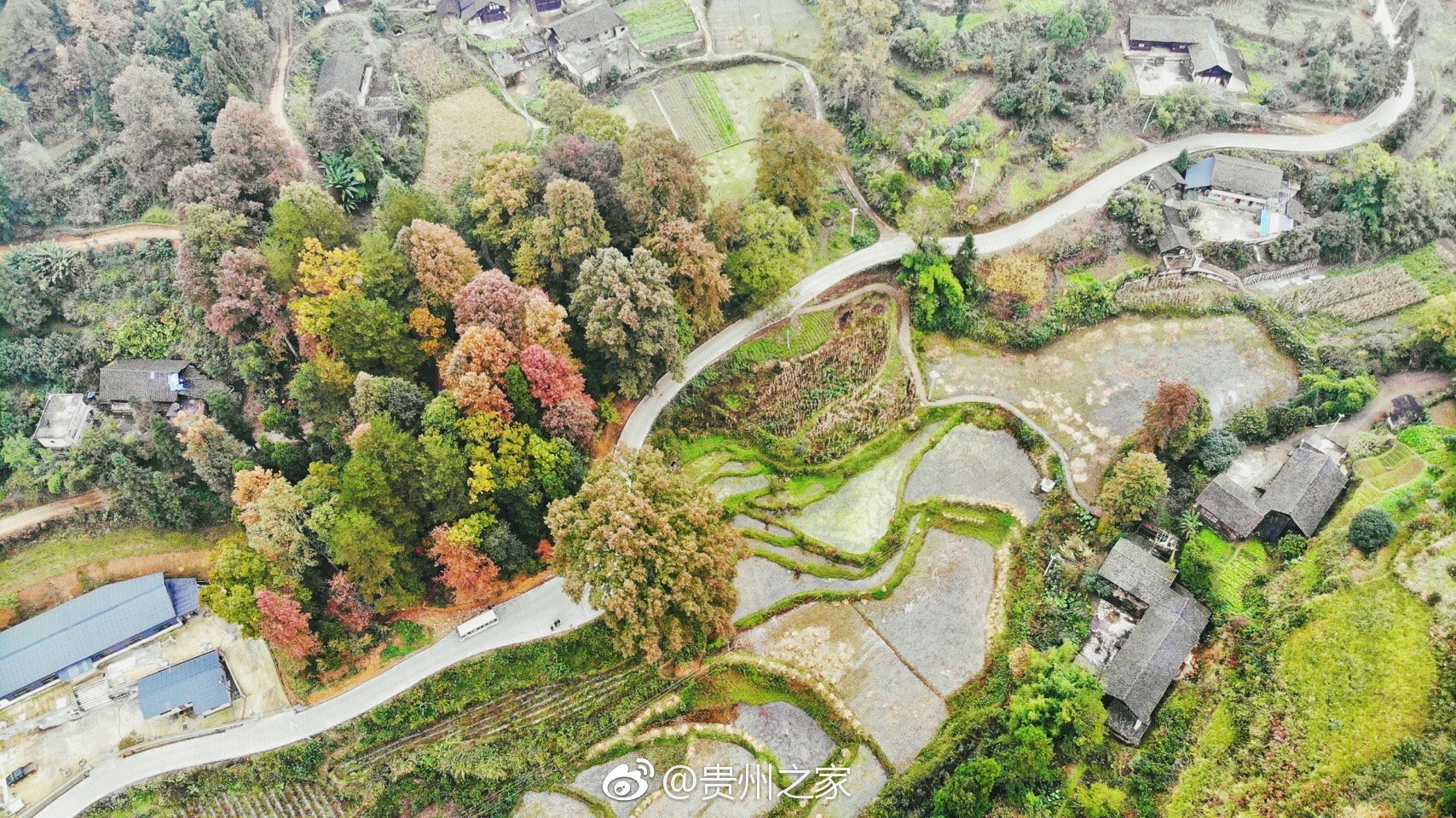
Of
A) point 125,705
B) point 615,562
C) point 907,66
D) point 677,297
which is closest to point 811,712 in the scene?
point 615,562

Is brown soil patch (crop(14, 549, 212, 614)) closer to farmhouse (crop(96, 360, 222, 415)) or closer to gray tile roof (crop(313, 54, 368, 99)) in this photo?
farmhouse (crop(96, 360, 222, 415))

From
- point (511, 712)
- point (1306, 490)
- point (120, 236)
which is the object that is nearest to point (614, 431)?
point (511, 712)

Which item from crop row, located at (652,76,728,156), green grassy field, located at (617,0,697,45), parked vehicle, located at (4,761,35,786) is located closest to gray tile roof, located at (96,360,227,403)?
parked vehicle, located at (4,761,35,786)

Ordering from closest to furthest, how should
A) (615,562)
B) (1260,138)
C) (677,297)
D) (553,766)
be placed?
(615,562) < (553,766) < (677,297) < (1260,138)

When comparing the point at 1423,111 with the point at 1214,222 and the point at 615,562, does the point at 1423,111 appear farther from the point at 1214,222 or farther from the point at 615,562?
the point at 615,562

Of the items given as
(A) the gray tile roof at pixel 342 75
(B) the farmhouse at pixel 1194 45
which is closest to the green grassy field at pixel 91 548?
(A) the gray tile roof at pixel 342 75

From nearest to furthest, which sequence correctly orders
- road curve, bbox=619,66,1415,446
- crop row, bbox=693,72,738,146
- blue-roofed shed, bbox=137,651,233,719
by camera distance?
blue-roofed shed, bbox=137,651,233,719 < road curve, bbox=619,66,1415,446 < crop row, bbox=693,72,738,146

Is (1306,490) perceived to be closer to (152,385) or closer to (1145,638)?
(1145,638)
